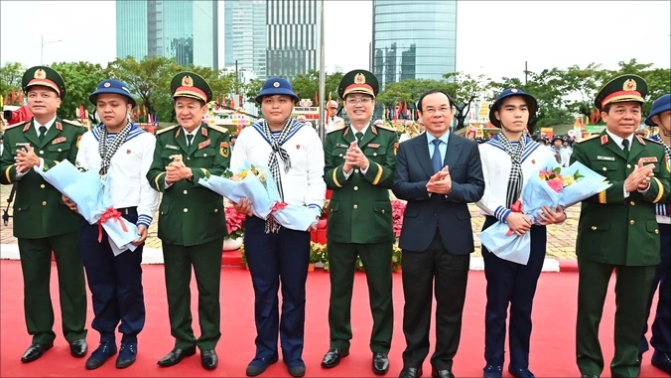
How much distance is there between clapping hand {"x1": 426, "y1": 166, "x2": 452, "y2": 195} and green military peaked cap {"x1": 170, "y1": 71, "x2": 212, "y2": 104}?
1589 millimetres

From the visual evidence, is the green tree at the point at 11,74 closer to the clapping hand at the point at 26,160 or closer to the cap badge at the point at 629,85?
the clapping hand at the point at 26,160

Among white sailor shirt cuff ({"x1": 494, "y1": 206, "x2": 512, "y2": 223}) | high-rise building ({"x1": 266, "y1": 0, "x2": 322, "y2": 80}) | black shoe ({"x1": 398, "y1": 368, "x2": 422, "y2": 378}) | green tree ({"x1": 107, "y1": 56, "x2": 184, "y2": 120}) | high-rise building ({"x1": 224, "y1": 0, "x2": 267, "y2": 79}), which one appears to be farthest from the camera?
high-rise building ({"x1": 224, "y1": 0, "x2": 267, "y2": 79})

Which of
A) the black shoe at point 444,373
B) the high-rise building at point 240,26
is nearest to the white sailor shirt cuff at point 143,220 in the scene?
the black shoe at point 444,373

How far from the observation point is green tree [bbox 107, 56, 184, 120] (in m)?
30.8

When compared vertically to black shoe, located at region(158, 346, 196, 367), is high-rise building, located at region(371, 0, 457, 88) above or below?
above

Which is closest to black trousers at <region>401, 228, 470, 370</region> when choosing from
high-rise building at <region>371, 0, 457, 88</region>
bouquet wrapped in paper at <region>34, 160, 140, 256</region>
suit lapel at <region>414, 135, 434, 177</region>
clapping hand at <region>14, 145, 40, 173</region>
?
suit lapel at <region>414, 135, 434, 177</region>

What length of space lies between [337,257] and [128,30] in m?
101

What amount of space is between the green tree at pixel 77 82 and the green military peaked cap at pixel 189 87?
30.1 meters

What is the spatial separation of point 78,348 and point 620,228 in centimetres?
366

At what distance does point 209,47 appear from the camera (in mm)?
99500

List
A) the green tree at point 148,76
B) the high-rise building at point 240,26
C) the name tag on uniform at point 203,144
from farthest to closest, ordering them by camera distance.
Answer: the high-rise building at point 240,26, the green tree at point 148,76, the name tag on uniform at point 203,144

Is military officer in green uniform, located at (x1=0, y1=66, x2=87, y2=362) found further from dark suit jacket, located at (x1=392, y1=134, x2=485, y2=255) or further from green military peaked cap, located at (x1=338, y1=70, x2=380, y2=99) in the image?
dark suit jacket, located at (x1=392, y1=134, x2=485, y2=255)

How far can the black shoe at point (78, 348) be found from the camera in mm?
3881

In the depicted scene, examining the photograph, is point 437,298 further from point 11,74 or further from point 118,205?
point 11,74
